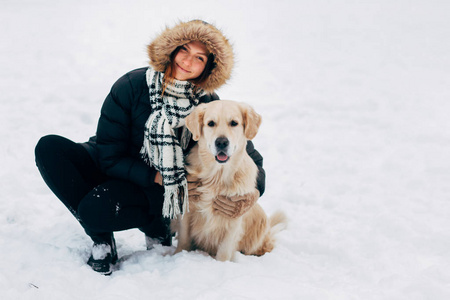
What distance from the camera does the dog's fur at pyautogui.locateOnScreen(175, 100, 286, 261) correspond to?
230 cm

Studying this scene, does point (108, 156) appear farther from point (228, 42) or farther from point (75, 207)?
point (228, 42)

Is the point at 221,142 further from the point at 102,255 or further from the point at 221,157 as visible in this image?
the point at 102,255

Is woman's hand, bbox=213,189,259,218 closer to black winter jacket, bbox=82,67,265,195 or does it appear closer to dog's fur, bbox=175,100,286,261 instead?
dog's fur, bbox=175,100,286,261

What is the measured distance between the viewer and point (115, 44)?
26.2 ft

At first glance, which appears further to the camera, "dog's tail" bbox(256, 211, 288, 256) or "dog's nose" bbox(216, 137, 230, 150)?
"dog's tail" bbox(256, 211, 288, 256)

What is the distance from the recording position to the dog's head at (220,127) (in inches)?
89.5

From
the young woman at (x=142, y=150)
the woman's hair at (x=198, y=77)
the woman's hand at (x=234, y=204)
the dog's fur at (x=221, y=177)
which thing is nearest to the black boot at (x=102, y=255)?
the young woman at (x=142, y=150)

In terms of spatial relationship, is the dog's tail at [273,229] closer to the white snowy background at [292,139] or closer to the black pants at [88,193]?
the white snowy background at [292,139]

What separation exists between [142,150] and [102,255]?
2.23 ft

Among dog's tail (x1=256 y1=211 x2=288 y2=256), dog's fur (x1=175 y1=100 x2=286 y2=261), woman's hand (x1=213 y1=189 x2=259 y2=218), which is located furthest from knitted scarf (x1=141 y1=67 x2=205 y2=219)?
dog's tail (x1=256 y1=211 x2=288 y2=256)

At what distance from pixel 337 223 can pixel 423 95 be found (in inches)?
156

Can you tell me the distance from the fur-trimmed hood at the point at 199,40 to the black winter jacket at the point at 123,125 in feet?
0.59

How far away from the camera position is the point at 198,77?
7.92ft

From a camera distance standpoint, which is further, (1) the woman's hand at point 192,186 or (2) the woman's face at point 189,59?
(1) the woman's hand at point 192,186
